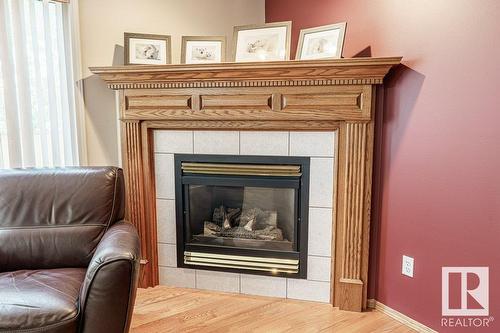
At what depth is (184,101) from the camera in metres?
2.21

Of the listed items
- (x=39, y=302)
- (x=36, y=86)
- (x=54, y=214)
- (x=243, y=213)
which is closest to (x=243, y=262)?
(x=243, y=213)

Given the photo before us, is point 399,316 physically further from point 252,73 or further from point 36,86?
point 36,86

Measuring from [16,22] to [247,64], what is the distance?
4.27 ft

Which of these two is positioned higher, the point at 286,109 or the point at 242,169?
the point at 286,109

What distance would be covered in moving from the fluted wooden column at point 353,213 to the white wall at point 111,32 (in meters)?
1.11

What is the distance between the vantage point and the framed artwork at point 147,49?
7.45ft

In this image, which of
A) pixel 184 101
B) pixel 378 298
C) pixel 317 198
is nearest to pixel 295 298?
pixel 378 298

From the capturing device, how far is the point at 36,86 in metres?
2.14

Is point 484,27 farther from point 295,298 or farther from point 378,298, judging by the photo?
point 295,298

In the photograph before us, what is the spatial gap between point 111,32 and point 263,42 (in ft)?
3.27

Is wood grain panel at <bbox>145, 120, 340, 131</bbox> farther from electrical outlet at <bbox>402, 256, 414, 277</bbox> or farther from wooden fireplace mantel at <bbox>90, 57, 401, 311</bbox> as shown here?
electrical outlet at <bbox>402, 256, 414, 277</bbox>

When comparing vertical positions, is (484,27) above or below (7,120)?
above

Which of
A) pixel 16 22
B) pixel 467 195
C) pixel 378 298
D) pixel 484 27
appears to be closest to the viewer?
pixel 484 27

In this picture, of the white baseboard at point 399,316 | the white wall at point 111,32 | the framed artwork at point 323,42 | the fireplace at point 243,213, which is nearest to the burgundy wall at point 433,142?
the white baseboard at point 399,316
